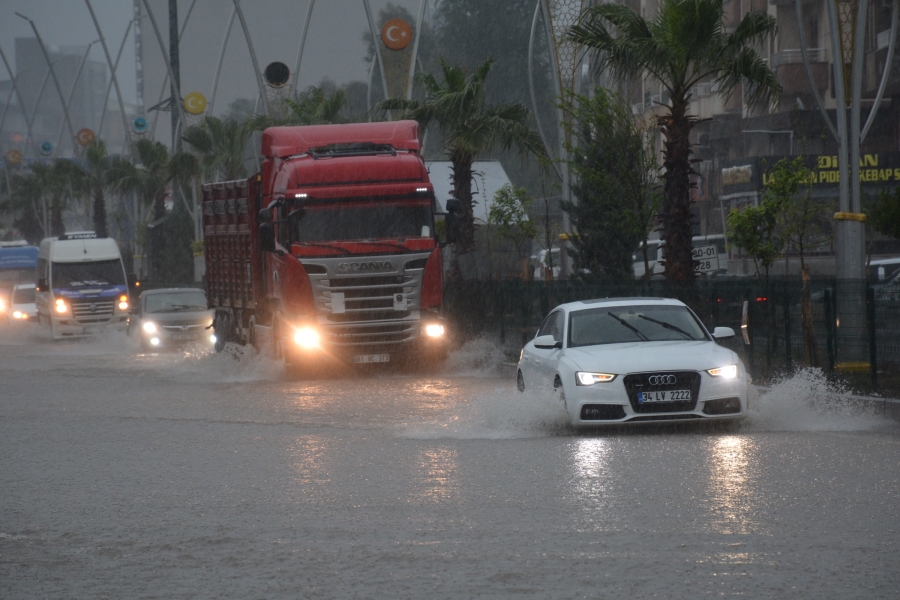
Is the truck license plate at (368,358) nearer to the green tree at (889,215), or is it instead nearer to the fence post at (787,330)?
the fence post at (787,330)

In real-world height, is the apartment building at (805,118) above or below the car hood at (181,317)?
above

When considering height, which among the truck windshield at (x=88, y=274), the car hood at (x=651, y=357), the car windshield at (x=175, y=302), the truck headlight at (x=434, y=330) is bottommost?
the car hood at (x=651, y=357)

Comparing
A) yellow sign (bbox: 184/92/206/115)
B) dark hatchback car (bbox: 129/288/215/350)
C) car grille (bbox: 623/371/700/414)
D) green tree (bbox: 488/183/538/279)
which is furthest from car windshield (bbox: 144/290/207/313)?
yellow sign (bbox: 184/92/206/115)

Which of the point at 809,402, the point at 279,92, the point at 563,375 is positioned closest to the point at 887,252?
the point at 279,92

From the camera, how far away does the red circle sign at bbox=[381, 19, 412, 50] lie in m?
48.3

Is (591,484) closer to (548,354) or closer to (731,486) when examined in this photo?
(731,486)

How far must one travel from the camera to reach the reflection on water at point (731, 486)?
7973mm

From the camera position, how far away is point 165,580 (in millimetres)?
6750

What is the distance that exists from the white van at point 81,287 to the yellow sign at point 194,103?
19.4 meters

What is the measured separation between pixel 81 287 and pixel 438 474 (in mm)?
29747

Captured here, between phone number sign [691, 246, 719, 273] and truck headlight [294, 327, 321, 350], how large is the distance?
6.60m

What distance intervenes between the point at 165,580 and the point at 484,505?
2637mm

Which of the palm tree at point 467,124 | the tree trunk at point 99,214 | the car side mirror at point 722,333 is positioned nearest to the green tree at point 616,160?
the palm tree at point 467,124

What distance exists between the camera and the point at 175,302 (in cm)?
3303
